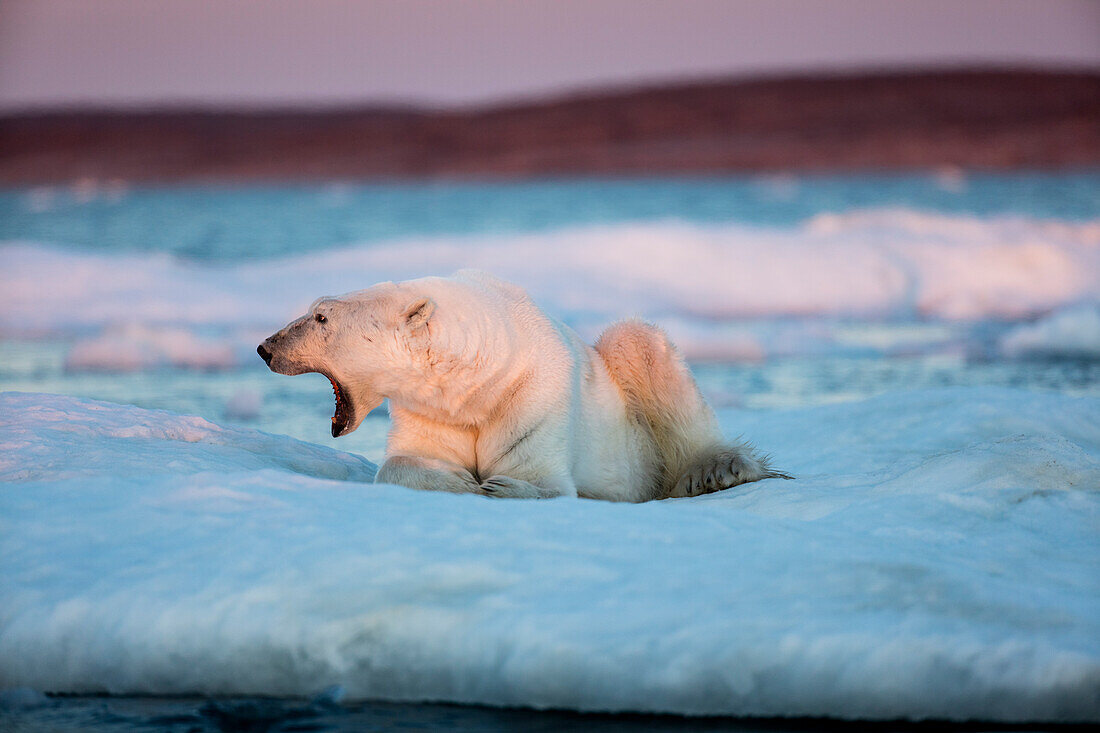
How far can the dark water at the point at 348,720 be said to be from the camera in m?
2.99

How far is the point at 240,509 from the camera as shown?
3.72 meters

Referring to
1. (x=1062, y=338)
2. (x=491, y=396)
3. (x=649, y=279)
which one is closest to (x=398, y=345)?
(x=491, y=396)

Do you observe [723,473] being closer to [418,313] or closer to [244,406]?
[418,313]

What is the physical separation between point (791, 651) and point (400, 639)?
42.0 inches

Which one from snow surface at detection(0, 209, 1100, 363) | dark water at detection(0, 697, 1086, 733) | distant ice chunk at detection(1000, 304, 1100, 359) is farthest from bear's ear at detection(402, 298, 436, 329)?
distant ice chunk at detection(1000, 304, 1100, 359)

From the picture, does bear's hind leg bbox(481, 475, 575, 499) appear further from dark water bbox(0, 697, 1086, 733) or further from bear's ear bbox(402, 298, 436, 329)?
dark water bbox(0, 697, 1086, 733)

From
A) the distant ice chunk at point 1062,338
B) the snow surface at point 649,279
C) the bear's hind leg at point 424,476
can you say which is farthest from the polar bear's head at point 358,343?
the distant ice chunk at point 1062,338

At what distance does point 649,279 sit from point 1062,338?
7.92m

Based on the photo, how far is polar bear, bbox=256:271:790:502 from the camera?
14.8 ft

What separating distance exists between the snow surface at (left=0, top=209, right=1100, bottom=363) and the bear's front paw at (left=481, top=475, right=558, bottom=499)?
8026 millimetres

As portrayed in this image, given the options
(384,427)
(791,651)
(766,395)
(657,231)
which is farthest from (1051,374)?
(657,231)

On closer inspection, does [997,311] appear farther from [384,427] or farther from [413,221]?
[413,221]

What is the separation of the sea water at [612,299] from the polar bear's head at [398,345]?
1.42 metres

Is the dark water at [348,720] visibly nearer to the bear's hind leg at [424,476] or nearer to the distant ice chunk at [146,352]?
the bear's hind leg at [424,476]
